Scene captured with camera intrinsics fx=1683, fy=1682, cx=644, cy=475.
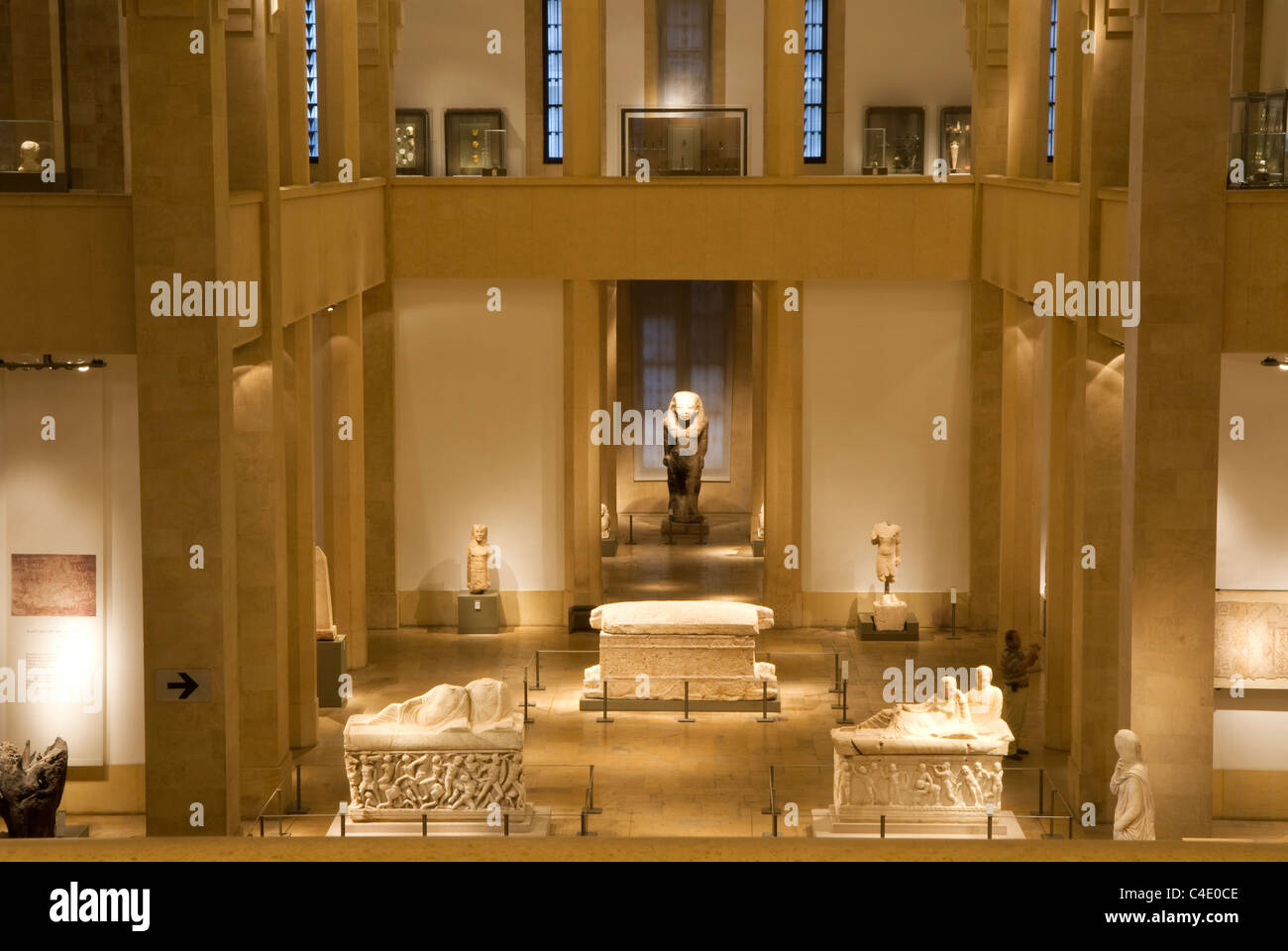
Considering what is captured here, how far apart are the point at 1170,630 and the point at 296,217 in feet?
30.5

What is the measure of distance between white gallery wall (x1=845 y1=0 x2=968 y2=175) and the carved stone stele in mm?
18410

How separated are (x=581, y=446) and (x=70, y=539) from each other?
30.7 feet

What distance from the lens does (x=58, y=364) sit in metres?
14.9

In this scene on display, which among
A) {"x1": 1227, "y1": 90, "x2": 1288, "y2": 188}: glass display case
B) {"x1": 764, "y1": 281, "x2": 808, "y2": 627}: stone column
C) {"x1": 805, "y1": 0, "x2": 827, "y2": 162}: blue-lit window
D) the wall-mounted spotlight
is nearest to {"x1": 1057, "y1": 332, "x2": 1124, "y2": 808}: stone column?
{"x1": 1227, "y1": 90, "x2": 1288, "y2": 188}: glass display case

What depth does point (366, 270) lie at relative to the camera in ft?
70.9

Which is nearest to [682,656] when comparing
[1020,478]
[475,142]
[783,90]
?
[1020,478]

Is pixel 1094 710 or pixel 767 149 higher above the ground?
pixel 767 149

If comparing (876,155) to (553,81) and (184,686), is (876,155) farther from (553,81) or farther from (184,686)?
(184,686)

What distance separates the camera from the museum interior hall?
13023 mm

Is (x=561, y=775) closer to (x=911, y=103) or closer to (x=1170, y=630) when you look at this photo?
(x=1170, y=630)

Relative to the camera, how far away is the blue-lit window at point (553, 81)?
28.3 meters

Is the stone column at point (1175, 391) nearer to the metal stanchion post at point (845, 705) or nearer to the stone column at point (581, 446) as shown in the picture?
the metal stanchion post at point (845, 705)
